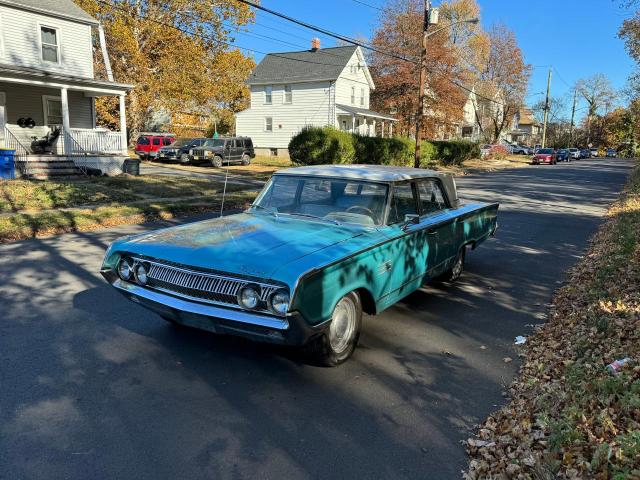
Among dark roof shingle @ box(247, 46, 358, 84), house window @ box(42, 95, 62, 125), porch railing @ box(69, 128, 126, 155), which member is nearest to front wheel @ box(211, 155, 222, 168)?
porch railing @ box(69, 128, 126, 155)

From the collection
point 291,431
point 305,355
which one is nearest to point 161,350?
point 305,355

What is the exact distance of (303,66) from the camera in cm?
3794

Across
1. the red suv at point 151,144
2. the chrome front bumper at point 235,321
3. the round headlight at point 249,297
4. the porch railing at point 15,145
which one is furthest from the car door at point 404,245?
the red suv at point 151,144

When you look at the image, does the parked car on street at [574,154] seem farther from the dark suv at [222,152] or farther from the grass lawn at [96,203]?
the grass lawn at [96,203]

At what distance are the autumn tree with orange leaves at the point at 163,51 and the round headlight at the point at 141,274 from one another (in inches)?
1314

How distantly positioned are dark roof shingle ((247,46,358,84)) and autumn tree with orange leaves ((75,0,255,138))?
3133 millimetres

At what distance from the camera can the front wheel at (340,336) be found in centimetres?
388

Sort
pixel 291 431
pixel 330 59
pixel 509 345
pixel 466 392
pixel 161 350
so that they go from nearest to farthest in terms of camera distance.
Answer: pixel 291 431 → pixel 466 392 → pixel 161 350 → pixel 509 345 → pixel 330 59

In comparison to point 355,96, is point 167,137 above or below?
below

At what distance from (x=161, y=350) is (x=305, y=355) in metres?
1.35

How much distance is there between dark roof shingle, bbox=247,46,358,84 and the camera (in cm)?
3644

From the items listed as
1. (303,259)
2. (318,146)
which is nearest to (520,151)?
(318,146)

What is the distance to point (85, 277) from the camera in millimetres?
6605

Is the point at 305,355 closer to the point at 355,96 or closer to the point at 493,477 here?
the point at 493,477
